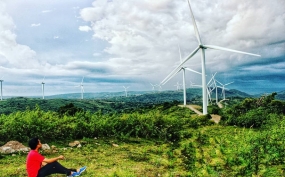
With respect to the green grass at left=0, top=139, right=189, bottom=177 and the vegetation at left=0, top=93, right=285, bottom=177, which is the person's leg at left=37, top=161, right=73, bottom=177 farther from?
the vegetation at left=0, top=93, right=285, bottom=177

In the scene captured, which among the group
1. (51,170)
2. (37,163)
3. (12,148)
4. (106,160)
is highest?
(37,163)

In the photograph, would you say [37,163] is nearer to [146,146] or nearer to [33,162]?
[33,162]

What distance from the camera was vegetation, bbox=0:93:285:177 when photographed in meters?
7.17

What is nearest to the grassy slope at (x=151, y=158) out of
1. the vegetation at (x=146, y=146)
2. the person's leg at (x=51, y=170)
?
the vegetation at (x=146, y=146)

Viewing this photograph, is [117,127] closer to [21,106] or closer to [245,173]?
[245,173]

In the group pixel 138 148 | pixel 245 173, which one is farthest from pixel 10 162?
pixel 245 173

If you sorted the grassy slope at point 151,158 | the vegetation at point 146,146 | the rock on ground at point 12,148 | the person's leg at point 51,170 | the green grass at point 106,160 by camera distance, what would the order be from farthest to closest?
the rock on ground at point 12,148 < the green grass at point 106,160 < the person's leg at point 51,170 < the vegetation at point 146,146 < the grassy slope at point 151,158

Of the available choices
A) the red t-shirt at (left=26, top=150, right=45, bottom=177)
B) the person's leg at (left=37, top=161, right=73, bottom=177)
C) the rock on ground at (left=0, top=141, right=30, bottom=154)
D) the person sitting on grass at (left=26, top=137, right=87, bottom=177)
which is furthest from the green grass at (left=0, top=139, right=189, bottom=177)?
the red t-shirt at (left=26, top=150, right=45, bottom=177)

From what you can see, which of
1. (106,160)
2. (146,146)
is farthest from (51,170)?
(146,146)

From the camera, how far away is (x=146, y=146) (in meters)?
18.9

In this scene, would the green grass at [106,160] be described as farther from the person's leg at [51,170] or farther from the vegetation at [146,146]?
the person's leg at [51,170]

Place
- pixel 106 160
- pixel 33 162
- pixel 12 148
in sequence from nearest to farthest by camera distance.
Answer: pixel 33 162 → pixel 106 160 → pixel 12 148

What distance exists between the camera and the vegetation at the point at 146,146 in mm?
7165

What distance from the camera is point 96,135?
20.5 m
